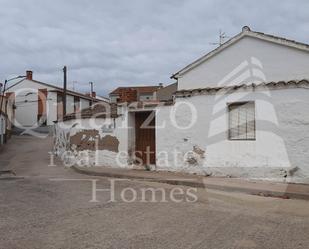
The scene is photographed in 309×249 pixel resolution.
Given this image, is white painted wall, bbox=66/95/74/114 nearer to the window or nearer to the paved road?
the window

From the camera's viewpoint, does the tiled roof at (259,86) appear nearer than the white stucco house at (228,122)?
Yes

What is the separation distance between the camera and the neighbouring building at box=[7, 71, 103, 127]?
48.3 m

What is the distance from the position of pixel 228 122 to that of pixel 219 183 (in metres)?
2.63

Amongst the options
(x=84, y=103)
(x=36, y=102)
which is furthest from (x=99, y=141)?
(x=84, y=103)

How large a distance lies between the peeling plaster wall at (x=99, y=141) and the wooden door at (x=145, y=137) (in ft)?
1.66

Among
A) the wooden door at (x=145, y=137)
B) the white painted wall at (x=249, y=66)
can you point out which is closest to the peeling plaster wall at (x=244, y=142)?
the wooden door at (x=145, y=137)

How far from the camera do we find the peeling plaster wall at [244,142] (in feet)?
42.5

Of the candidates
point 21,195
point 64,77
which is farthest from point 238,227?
point 64,77

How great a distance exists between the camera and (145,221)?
25.9 feet

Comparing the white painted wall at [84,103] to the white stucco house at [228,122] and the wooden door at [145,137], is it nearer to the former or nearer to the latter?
the white stucco house at [228,122]

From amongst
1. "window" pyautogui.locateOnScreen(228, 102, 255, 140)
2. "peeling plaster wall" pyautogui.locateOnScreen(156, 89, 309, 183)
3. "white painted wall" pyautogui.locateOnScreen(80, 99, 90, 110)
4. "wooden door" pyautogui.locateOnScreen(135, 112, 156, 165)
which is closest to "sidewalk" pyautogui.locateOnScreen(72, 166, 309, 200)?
"peeling plaster wall" pyautogui.locateOnScreen(156, 89, 309, 183)

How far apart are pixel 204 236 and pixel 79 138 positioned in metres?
13.4

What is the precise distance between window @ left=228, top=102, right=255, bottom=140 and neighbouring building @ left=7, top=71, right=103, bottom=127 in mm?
36076

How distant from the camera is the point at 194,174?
15055 millimetres
